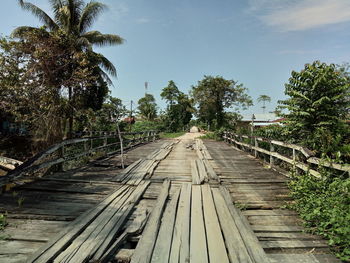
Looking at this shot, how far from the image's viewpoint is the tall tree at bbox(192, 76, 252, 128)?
28.1 m

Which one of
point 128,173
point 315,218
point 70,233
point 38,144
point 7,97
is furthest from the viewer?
point 38,144

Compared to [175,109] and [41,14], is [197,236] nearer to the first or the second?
[41,14]

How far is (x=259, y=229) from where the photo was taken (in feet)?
8.55

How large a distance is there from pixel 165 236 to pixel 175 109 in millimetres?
35403

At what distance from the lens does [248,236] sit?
238cm

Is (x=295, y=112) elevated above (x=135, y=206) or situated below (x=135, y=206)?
above

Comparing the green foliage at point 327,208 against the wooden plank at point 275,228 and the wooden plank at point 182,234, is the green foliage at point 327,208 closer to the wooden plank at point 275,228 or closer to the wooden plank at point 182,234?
the wooden plank at point 275,228

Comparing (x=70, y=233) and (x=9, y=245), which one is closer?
(x=9, y=245)

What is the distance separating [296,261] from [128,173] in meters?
4.18

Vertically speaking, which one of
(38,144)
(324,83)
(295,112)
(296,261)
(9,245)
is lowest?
(296,261)

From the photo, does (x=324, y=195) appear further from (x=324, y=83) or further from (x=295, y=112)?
(x=324, y=83)

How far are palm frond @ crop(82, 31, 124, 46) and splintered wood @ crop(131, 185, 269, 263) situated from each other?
12941 millimetres

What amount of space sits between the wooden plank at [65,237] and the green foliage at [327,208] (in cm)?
294

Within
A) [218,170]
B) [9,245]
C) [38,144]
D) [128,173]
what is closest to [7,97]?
[38,144]
